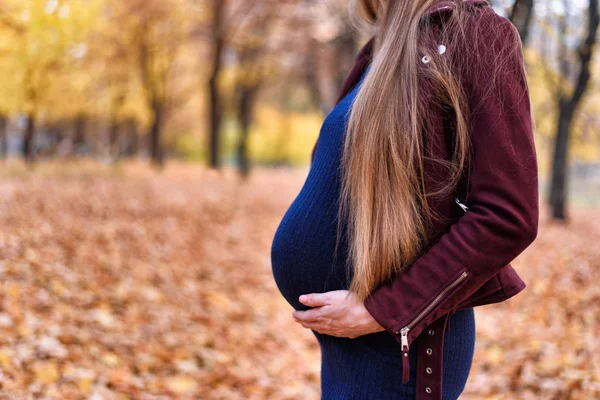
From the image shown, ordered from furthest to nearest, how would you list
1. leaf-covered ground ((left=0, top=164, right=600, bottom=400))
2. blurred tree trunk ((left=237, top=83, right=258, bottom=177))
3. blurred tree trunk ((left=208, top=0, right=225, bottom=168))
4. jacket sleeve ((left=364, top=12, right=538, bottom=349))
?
blurred tree trunk ((left=237, top=83, right=258, bottom=177))
blurred tree trunk ((left=208, top=0, right=225, bottom=168))
leaf-covered ground ((left=0, top=164, right=600, bottom=400))
jacket sleeve ((left=364, top=12, right=538, bottom=349))

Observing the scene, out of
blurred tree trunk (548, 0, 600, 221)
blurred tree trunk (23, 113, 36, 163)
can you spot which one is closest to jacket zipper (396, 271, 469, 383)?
blurred tree trunk (548, 0, 600, 221)

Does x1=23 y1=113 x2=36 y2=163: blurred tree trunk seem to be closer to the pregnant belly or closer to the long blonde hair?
the pregnant belly

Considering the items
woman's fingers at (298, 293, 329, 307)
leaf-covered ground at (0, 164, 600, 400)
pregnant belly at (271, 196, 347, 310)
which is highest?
pregnant belly at (271, 196, 347, 310)

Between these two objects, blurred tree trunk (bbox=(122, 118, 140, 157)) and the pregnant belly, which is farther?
blurred tree trunk (bbox=(122, 118, 140, 157))

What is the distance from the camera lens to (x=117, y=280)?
17.0 feet

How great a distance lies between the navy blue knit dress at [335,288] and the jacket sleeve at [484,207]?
0.12 m

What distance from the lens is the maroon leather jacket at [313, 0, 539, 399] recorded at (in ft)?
3.47

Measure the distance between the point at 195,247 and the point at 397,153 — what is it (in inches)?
260

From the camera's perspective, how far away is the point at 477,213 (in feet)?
3.52

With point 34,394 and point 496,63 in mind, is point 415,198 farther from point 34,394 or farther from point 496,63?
point 34,394

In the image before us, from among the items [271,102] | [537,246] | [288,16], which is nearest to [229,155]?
[271,102]

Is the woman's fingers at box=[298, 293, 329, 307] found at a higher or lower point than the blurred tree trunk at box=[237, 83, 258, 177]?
lower

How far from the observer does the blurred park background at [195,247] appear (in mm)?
3691

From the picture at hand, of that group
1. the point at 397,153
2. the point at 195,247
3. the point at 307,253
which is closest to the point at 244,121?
the point at 195,247
